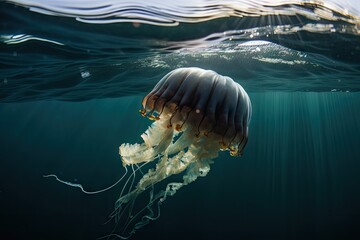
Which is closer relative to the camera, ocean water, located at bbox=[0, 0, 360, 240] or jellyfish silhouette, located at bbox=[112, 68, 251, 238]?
jellyfish silhouette, located at bbox=[112, 68, 251, 238]

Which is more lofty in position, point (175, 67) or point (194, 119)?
point (194, 119)

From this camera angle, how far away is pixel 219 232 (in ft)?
64.5

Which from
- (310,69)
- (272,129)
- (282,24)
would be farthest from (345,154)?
(282,24)

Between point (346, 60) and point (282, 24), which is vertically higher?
point (282, 24)

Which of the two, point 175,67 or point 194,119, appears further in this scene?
point 175,67

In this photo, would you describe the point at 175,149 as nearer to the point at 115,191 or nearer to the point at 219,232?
the point at 219,232

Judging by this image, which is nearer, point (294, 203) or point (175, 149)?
point (175, 149)

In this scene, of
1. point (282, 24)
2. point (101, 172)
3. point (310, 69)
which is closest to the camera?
point (282, 24)

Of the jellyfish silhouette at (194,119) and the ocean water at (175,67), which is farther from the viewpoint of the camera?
the ocean water at (175,67)

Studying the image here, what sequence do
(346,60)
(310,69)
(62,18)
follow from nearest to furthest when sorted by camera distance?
(62,18), (346,60), (310,69)

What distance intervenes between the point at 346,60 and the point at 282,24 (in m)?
4.17

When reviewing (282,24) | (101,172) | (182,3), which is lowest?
(101,172)

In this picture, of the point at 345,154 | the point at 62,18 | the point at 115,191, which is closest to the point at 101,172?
the point at 115,191

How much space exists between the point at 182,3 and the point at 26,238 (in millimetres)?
16643
